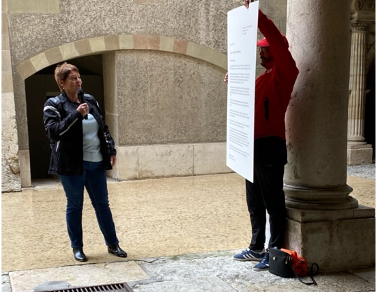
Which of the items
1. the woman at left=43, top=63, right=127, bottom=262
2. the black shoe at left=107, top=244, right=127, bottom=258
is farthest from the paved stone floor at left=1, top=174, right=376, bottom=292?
the woman at left=43, top=63, right=127, bottom=262

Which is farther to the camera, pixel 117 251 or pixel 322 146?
pixel 117 251

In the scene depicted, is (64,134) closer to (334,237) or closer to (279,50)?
(279,50)

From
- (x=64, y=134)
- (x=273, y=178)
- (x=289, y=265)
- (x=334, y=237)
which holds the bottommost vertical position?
(x=289, y=265)

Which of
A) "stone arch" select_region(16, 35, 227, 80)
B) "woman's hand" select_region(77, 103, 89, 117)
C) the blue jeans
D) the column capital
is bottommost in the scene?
the blue jeans

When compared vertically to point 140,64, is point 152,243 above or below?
below

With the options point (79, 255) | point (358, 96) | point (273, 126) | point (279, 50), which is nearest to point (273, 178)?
point (273, 126)

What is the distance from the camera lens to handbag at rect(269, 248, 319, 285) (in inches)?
131

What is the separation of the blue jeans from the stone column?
6246 millimetres

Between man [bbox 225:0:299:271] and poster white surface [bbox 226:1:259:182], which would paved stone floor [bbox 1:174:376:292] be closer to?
man [bbox 225:0:299:271]

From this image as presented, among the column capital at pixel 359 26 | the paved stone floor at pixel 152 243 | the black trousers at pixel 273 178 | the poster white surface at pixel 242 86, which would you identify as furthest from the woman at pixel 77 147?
the column capital at pixel 359 26

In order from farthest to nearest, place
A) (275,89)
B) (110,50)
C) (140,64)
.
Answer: (140,64) < (110,50) < (275,89)

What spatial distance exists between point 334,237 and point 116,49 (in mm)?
4678

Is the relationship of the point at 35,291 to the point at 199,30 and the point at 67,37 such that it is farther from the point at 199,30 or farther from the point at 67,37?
the point at 199,30

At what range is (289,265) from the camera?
3320mm
